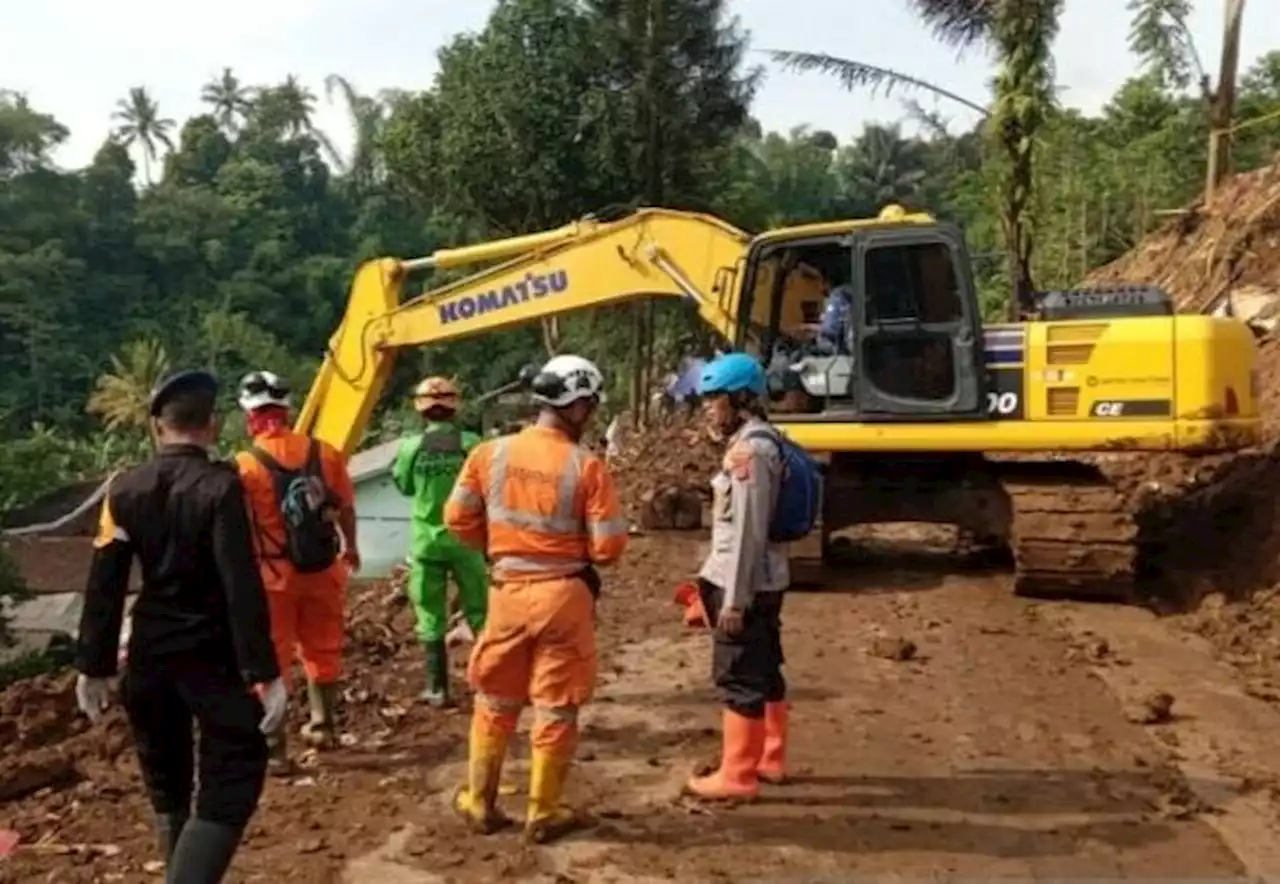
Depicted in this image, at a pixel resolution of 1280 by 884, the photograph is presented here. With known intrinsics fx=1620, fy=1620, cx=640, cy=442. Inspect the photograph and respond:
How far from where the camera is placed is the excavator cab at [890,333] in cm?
1062

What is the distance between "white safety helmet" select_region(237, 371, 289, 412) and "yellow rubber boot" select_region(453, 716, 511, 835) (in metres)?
1.75

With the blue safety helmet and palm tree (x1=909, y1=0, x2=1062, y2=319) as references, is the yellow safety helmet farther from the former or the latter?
palm tree (x1=909, y1=0, x2=1062, y2=319)

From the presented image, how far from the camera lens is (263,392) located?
22.1 ft

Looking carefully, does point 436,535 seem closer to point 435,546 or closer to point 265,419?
point 435,546

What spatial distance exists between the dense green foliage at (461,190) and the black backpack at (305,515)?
7590mm

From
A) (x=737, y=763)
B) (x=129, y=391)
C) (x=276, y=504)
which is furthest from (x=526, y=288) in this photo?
(x=129, y=391)

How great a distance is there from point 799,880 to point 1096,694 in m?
3.25

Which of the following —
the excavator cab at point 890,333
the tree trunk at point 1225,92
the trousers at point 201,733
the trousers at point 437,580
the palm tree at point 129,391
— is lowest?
the trousers at point 201,733

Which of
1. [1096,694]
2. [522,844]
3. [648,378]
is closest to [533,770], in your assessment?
[522,844]

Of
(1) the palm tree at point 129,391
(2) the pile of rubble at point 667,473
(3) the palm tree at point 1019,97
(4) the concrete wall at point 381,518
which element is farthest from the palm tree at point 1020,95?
(1) the palm tree at point 129,391

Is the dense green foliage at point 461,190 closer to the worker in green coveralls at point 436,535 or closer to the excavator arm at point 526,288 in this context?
the excavator arm at point 526,288

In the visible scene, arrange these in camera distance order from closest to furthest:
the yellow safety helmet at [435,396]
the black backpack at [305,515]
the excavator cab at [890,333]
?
the black backpack at [305,515]
the yellow safety helmet at [435,396]
the excavator cab at [890,333]

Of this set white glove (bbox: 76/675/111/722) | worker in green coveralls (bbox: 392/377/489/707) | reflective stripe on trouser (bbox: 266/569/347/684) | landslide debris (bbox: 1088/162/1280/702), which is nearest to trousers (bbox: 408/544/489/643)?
worker in green coveralls (bbox: 392/377/489/707)

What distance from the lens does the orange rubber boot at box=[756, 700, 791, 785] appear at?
6457 millimetres
